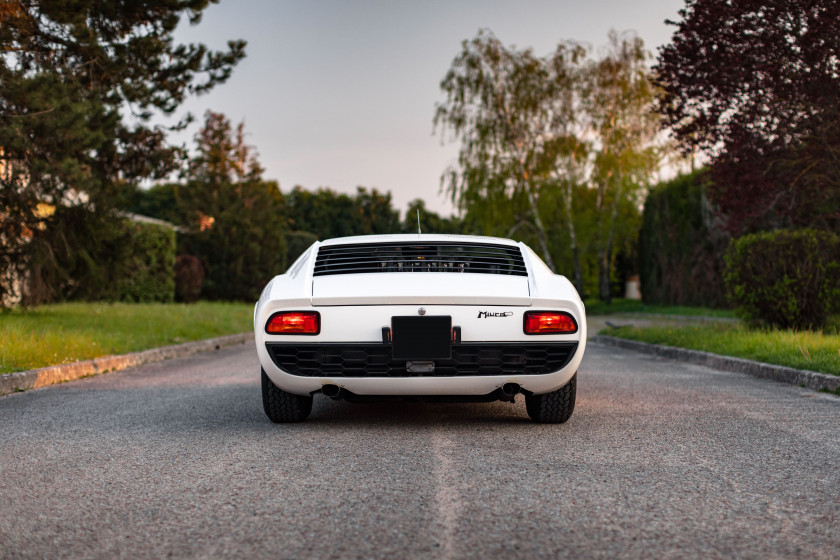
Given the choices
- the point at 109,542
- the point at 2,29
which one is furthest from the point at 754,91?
the point at 109,542

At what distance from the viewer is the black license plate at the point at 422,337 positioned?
5.02 meters

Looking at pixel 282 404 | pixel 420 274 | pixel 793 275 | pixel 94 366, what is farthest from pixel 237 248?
pixel 420 274

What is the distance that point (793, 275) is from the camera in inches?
465

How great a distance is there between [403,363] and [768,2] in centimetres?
898

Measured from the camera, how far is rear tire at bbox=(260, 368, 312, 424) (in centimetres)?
554

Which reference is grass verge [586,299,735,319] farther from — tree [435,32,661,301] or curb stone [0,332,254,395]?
curb stone [0,332,254,395]

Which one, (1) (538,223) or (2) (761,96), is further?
(1) (538,223)

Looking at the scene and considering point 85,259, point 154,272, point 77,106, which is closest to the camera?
point 77,106

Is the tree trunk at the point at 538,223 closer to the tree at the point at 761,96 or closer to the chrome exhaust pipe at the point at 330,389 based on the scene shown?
the tree at the point at 761,96

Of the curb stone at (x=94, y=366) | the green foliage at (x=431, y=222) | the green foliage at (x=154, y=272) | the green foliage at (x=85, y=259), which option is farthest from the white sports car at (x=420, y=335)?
the green foliage at (x=431, y=222)

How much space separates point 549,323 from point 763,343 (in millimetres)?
6335

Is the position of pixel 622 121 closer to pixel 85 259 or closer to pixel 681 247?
pixel 681 247

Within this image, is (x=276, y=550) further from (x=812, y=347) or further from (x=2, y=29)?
(x=2, y=29)

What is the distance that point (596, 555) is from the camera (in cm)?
291
